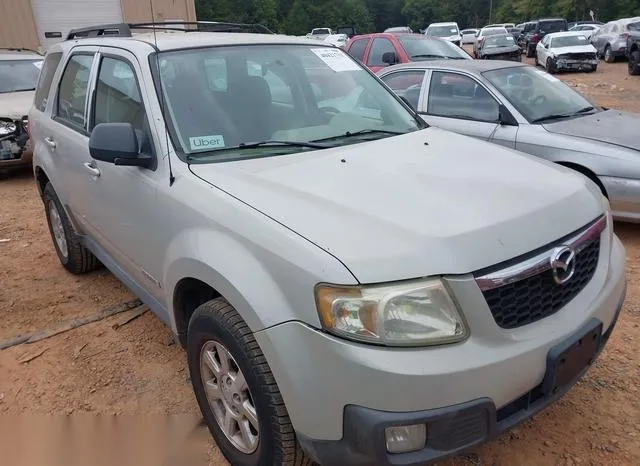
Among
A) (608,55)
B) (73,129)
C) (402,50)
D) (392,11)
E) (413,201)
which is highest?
(413,201)

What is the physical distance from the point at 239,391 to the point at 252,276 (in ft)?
1.72

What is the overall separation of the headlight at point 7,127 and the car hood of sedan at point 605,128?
22.3ft

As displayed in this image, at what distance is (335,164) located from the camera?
8.32 ft

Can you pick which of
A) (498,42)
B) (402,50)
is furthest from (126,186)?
(498,42)

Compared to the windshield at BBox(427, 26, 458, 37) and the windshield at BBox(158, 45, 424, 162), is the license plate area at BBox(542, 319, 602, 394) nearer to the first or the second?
the windshield at BBox(158, 45, 424, 162)

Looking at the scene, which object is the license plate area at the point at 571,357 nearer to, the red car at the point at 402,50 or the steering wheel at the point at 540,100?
the steering wheel at the point at 540,100

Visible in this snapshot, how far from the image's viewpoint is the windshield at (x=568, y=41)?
65.8ft

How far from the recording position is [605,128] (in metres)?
5.20

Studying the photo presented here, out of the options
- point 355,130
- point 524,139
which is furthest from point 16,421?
point 524,139

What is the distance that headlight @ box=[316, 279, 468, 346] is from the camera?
1.80 m

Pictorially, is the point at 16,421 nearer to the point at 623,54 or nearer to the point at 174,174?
the point at 174,174

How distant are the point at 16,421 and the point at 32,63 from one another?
27.7 feet

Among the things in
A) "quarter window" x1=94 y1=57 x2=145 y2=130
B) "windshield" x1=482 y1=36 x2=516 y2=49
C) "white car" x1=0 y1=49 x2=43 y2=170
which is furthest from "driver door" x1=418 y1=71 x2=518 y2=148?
"windshield" x1=482 y1=36 x2=516 y2=49

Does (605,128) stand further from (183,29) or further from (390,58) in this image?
(390,58)
